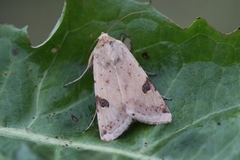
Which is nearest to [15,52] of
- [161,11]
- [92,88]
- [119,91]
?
[92,88]

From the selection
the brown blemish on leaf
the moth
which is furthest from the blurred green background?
the brown blemish on leaf

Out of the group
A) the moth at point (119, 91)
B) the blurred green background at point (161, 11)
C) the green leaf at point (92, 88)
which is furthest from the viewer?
the blurred green background at point (161, 11)

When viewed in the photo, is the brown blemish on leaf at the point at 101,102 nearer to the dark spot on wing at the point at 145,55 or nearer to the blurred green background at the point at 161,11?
the dark spot on wing at the point at 145,55

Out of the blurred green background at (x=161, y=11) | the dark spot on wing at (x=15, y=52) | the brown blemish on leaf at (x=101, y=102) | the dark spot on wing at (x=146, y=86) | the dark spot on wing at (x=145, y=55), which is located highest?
the dark spot on wing at (x=145, y=55)

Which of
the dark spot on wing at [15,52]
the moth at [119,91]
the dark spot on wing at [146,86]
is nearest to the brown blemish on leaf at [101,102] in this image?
the moth at [119,91]

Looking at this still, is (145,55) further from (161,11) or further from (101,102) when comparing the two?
(161,11)

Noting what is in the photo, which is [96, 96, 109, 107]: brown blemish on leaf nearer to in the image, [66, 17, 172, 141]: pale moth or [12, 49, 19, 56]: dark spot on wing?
[66, 17, 172, 141]: pale moth
